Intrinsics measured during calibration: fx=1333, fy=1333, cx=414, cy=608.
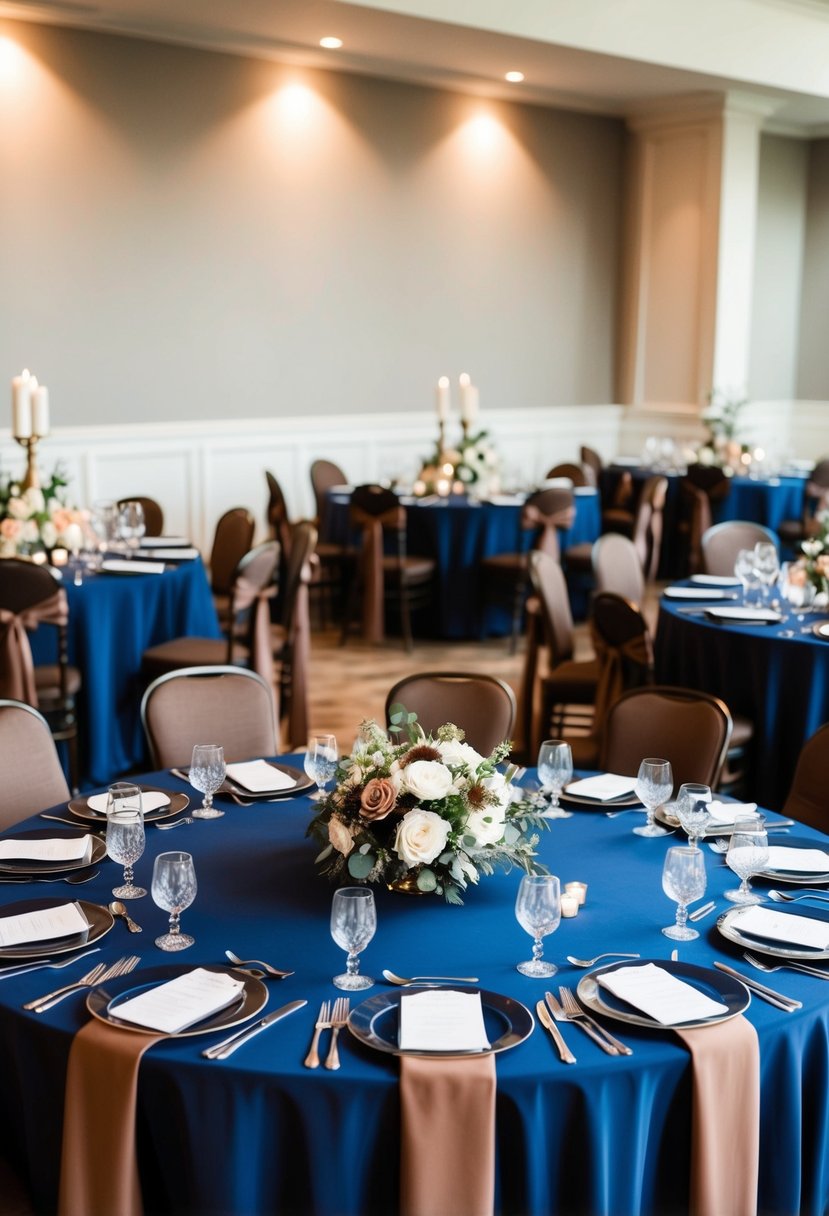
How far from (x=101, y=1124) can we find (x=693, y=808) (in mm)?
1373

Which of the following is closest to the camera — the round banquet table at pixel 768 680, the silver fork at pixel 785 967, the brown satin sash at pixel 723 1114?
the brown satin sash at pixel 723 1114

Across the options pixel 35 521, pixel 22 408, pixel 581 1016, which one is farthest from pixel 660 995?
pixel 22 408

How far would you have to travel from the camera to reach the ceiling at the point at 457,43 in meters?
8.55

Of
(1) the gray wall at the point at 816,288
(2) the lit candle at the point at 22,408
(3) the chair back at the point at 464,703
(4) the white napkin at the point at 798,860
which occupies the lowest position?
(4) the white napkin at the point at 798,860

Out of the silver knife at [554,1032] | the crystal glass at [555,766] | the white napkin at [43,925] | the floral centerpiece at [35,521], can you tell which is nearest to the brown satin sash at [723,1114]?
the silver knife at [554,1032]

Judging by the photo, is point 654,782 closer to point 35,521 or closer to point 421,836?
point 421,836

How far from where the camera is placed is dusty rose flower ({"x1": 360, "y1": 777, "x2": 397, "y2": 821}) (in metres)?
2.46

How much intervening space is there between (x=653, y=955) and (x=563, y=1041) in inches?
16.0

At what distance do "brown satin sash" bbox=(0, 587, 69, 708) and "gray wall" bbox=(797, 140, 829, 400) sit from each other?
10466 mm

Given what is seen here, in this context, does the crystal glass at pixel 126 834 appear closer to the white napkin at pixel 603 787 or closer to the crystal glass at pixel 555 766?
the crystal glass at pixel 555 766

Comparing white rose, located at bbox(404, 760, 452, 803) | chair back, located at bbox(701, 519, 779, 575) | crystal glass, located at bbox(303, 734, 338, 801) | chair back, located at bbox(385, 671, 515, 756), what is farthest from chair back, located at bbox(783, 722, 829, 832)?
chair back, located at bbox(701, 519, 779, 575)

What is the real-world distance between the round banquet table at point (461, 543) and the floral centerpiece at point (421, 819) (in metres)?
5.92

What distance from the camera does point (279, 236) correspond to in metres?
10.1

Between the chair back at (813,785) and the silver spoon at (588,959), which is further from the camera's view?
the chair back at (813,785)
